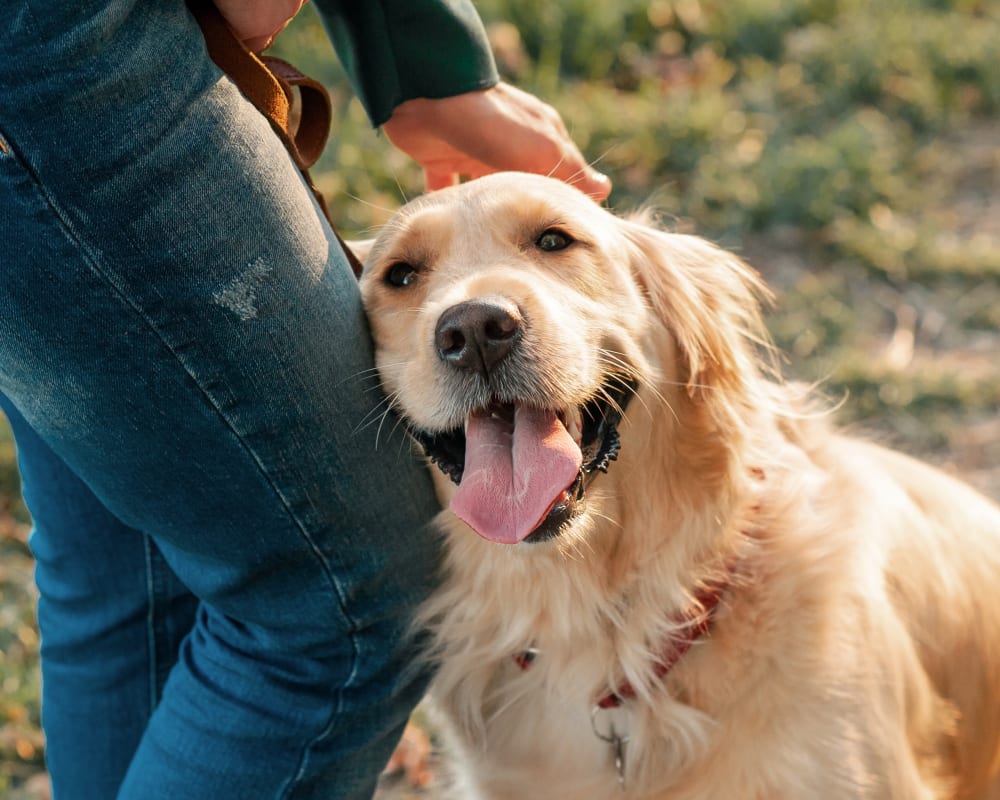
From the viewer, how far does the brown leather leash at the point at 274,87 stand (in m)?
1.63

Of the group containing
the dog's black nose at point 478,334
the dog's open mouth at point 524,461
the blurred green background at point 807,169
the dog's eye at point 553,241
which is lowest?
the blurred green background at point 807,169

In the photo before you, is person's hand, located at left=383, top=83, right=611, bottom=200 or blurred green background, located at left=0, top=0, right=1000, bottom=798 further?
blurred green background, located at left=0, top=0, right=1000, bottom=798

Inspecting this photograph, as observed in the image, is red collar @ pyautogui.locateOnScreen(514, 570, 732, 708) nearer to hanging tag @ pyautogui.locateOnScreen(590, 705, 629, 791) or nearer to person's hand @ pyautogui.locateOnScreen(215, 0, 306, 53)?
hanging tag @ pyautogui.locateOnScreen(590, 705, 629, 791)

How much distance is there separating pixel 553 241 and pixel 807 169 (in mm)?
3358

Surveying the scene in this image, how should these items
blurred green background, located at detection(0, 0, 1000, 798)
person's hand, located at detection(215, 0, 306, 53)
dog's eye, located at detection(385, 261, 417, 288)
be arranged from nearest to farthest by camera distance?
1. person's hand, located at detection(215, 0, 306, 53)
2. dog's eye, located at detection(385, 261, 417, 288)
3. blurred green background, located at detection(0, 0, 1000, 798)

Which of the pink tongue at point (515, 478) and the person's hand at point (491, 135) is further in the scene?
the person's hand at point (491, 135)

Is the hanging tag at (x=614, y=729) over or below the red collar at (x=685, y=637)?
below

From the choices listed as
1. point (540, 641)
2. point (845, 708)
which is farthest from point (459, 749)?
point (845, 708)

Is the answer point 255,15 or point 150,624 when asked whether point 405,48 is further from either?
point 150,624

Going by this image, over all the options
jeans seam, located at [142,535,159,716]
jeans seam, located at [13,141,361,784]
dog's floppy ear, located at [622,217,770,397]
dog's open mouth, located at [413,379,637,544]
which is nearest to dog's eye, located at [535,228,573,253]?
dog's floppy ear, located at [622,217,770,397]

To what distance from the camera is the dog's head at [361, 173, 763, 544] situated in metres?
1.89

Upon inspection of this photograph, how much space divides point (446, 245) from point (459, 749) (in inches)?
40.5

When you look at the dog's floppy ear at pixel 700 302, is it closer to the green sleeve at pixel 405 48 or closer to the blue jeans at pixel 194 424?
the green sleeve at pixel 405 48

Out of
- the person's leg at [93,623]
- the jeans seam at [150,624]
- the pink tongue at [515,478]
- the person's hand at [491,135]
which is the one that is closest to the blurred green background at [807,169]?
the person's leg at [93,623]
